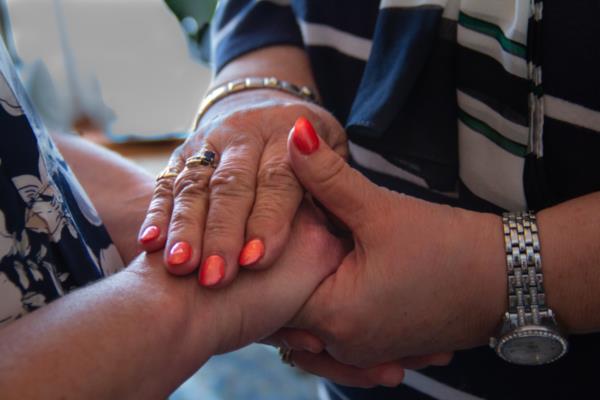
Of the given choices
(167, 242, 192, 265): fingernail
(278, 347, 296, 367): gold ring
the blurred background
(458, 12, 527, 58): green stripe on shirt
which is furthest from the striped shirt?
the blurred background

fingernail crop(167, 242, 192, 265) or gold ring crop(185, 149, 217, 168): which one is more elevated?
gold ring crop(185, 149, 217, 168)

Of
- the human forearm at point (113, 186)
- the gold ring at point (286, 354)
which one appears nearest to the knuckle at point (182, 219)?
the human forearm at point (113, 186)

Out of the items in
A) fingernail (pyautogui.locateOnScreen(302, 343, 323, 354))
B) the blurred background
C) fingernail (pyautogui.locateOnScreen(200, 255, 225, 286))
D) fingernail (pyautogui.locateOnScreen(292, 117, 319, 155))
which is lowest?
the blurred background

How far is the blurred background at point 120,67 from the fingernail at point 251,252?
1.03m

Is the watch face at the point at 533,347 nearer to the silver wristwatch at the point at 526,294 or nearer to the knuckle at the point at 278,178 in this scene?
the silver wristwatch at the point at 526,294

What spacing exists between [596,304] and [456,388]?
7.6 inches

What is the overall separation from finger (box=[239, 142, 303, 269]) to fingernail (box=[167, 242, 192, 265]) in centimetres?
5

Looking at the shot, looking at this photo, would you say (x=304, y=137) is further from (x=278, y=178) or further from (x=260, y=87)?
(x=260, y=87)

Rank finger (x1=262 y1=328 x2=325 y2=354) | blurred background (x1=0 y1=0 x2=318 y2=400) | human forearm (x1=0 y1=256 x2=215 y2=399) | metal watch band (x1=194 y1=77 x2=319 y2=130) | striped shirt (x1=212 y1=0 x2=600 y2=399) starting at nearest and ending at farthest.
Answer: human forearm (x1=0 y1=256 x2=215 y2=399)
striped shirt (x1=212 y1=0 x2=600 y2=399)
finger (x1=262 y1=328 x2=325 y2=354)
metal watch band (x1=194 y1=77 x2=319 y2=130)
blurred background (x1=0 y1=0 x2=318 y2=400)

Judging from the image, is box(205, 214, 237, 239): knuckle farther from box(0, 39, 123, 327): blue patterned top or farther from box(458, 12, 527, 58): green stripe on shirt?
box(458, 12, 527, 58): green stripe on shirt

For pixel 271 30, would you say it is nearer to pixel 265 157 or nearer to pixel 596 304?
pixel 265 157

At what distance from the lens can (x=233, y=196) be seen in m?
0.62

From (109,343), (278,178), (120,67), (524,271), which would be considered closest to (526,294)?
(524,271)

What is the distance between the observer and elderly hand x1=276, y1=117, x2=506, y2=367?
576 millimetres
